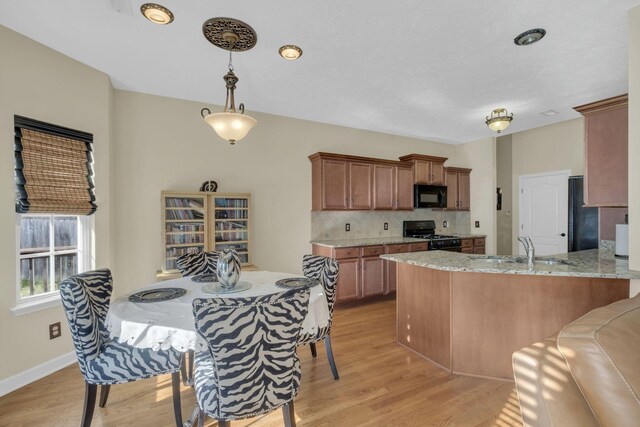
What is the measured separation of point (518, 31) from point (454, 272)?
1.91 m

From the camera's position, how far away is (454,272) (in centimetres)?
245

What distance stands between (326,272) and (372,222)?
2.76m

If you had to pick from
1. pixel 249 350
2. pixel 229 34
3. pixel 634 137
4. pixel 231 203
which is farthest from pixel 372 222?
pixel 249 350

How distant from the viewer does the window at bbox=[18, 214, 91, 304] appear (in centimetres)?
248

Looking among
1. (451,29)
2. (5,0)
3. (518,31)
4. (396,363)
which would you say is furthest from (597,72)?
(5,0)

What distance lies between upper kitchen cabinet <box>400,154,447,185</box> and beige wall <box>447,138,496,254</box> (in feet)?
2.70

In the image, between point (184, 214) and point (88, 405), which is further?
point (184, 214)

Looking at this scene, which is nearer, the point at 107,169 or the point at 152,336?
the point at 152,336

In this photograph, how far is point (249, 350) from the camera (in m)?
1.33

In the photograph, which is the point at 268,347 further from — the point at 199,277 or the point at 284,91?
the point at 284,91

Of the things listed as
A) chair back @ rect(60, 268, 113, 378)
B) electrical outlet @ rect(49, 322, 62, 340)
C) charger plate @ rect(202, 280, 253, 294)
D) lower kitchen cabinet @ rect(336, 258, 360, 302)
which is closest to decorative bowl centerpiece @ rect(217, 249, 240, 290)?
charger plate @ rect(202, 280, 253, 294)

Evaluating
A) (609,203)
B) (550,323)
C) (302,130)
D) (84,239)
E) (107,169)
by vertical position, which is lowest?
(550,323)

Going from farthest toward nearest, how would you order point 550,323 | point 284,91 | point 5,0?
point 284,91 → point 550,323 → point 5,0

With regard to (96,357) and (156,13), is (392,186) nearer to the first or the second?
(156,13)
